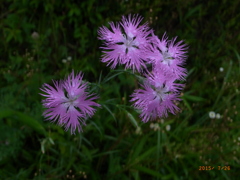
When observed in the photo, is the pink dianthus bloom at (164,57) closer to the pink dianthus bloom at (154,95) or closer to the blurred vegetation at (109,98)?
the pink dianthus bloom at (154,95)

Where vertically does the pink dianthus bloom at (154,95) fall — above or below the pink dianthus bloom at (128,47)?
below

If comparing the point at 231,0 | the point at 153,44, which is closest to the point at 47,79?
the point at 153,44

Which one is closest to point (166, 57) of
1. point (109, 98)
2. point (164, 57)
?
point (164, 57)

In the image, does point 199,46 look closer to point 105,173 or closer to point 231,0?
point 231,0

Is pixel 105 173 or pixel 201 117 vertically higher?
pixel 201 117

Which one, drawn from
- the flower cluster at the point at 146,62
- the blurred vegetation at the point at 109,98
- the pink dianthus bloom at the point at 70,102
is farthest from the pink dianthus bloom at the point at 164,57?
the blurred vegetation at the point at 109,98
